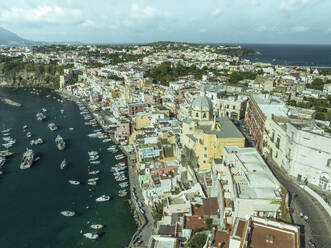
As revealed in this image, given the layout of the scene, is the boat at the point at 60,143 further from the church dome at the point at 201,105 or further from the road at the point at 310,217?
the road at the point at 310,217

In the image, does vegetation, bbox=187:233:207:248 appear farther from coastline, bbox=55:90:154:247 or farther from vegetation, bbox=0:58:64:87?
vegetation, bbox=0:58:64:87

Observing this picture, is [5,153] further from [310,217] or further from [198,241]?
[310,217]

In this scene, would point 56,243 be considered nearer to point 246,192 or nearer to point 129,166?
point 129,166

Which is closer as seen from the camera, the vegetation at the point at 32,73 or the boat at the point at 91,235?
the boat at the point at 91,235

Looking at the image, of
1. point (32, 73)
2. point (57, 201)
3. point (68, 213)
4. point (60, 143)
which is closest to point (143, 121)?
point (60, 143)

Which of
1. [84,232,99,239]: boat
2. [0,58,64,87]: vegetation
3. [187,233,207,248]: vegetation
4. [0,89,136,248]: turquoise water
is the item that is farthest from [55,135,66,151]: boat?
[0,58,64,87]: vegetation

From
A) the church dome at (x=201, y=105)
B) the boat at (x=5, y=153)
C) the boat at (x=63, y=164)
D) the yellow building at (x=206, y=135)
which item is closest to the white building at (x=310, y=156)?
the yellow building at (x=206, y=135)
